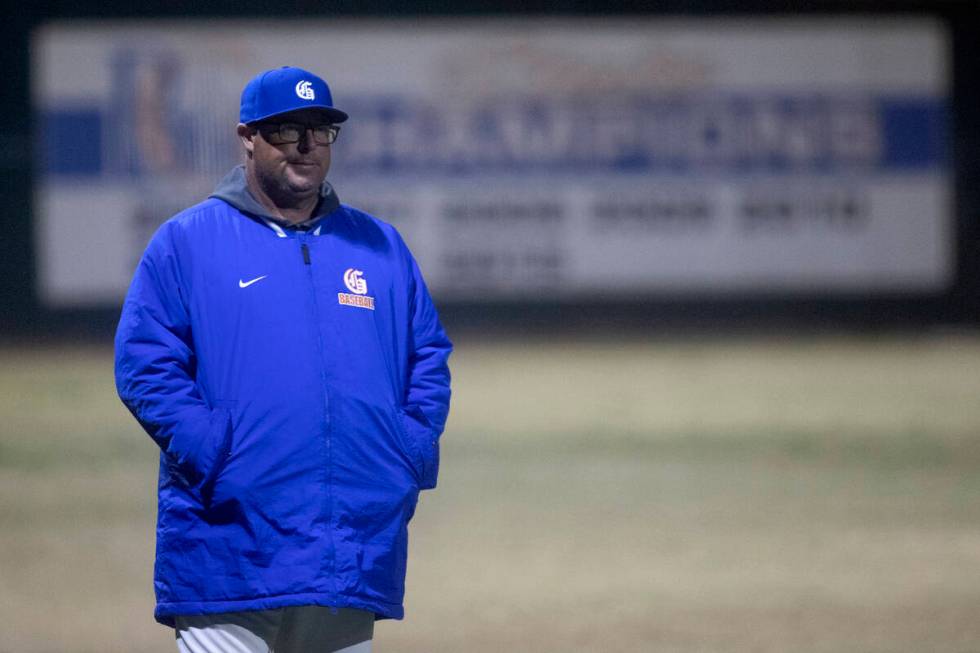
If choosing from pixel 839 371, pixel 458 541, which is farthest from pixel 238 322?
pixel 839 371

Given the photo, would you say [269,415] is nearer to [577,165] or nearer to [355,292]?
[355,292]

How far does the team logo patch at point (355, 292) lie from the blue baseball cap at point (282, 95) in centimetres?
32

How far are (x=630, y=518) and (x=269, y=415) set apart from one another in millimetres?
5270

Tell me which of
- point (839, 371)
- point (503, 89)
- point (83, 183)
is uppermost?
point (503, 89)

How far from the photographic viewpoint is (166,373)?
114 inches

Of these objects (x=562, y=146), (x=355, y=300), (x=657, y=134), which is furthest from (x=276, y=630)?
(x=657, y=134)

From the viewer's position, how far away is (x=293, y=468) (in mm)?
2908

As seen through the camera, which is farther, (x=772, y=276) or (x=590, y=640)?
(x=772, y=276)

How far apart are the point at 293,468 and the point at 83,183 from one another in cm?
1545

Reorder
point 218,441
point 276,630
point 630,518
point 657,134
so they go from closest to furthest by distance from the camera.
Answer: point 218,441 < point 276,630 < point 630,518 < point 657,134

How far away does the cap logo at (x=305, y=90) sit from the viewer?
300cm

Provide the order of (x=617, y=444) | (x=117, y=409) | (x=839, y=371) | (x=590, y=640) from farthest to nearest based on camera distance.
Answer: (x=839, y=371), (x=117, y=409), (x=617, y=444), (x=590, y=640)

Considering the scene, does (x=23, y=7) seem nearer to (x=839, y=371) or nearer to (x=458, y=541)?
(x=839, y=371)

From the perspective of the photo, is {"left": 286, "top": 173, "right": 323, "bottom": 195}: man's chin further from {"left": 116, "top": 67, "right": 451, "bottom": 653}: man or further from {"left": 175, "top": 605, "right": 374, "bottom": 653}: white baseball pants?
{"left": 175, "top": 605, "right": 374, "bottom": 653}: white baseball pants
